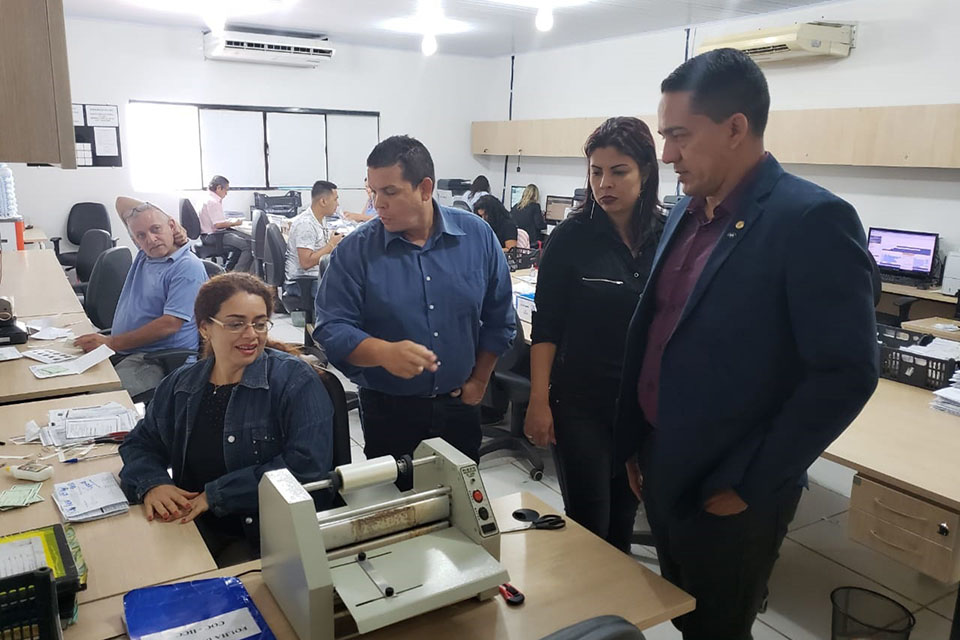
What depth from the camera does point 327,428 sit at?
6.33 ft

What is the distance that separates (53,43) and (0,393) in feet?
6.27

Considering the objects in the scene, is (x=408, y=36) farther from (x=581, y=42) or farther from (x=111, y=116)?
(x=111, y=116)

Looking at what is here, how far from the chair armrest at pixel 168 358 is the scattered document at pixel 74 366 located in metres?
0.17

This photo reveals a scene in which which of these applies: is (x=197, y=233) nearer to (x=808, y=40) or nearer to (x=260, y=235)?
(x=260, y=235)

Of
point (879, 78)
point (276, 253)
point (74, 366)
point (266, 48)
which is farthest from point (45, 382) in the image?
point (266, 48)

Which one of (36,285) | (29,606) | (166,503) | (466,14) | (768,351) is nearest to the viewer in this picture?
(29,606)

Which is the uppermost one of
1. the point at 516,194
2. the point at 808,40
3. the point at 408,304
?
the point at 808,40

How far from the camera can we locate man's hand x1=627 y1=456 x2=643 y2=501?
1.76 meters

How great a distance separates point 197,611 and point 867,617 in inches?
83.5

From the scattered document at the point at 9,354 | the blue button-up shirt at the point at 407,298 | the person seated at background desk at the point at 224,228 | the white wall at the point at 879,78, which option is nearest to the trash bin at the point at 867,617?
the blue button-up shirt at the point at 407,298

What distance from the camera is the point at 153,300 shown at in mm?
3182

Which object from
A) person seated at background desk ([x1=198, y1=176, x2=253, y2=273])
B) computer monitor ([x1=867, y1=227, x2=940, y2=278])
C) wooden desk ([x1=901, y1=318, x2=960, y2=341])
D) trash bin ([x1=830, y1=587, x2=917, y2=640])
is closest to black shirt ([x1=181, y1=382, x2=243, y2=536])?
trash bin ([x1=830, y1=587, x2=917, y2=640])

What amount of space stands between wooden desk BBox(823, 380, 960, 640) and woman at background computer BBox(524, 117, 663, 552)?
699 millimetres

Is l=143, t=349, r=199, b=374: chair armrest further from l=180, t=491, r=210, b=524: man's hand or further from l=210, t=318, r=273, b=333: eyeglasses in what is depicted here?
l=180, t=491, r=210, b=524: man's hand
